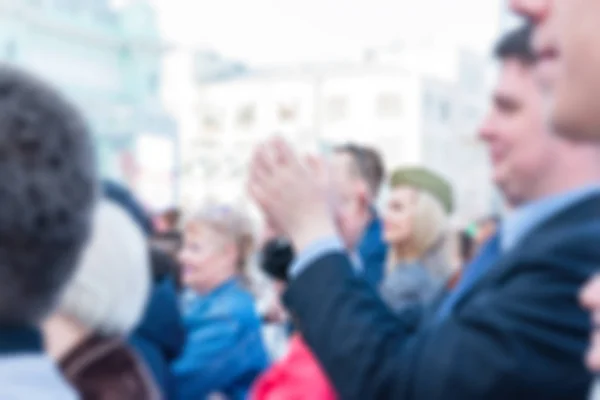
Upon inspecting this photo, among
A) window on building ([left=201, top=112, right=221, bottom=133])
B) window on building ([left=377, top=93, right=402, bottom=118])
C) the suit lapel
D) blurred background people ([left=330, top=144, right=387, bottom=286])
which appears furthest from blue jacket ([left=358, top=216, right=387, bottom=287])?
window on building ([left=201, top=112, right=221, bottom=133])

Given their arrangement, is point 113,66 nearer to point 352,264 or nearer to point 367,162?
point 367,162

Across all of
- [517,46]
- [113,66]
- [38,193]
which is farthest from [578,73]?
[113,66]

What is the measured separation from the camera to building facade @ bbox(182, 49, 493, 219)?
38844 mm

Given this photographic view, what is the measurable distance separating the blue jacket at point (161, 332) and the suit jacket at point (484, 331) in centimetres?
72

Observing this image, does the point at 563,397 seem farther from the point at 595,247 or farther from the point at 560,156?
the point at 560,156

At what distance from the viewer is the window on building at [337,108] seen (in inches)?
1583

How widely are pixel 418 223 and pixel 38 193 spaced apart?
2.51m

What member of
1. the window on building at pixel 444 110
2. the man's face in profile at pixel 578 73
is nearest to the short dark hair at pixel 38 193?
the man's face in profile at pixel 578 73

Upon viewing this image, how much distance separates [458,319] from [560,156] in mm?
338

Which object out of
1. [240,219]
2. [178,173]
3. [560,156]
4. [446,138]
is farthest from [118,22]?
[560,156]

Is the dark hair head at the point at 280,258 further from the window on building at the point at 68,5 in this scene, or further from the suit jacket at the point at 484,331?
the window on building at the point at 68,5

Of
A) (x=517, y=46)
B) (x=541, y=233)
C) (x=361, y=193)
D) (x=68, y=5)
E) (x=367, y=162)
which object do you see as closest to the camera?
(x=541, y=233)

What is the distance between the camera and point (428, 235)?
3.37 meters

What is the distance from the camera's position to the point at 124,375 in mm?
1302
